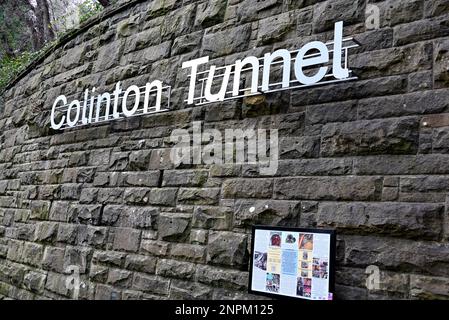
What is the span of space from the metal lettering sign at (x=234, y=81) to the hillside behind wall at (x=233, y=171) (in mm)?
87

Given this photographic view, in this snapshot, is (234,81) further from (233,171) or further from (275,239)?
(275,239)

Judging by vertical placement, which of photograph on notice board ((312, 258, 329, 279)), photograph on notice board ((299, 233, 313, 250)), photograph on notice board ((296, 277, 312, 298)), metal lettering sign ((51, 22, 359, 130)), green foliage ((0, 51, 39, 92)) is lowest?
photograph on notice board ((296, 277, 312, 298))

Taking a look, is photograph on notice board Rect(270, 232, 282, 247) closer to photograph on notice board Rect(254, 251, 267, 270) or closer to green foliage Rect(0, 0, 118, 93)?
photograph on notice board Rect(254, 251, 267, 270)

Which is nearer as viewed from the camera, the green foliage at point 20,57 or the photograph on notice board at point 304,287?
the photograph on notice board at point 304,287

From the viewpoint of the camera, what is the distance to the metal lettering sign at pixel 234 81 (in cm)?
285

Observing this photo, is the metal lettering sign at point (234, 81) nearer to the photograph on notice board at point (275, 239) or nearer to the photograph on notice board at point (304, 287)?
the photograph on notice board at point (275, 239)

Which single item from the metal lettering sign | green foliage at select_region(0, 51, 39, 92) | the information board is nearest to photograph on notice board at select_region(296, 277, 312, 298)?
the information board

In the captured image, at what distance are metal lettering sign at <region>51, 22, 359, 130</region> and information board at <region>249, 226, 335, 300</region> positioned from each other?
101 centimetres

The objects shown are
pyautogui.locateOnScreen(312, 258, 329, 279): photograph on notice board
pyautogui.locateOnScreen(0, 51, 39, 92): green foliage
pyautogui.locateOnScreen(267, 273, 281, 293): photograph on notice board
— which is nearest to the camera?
pyautogui.locateOnScreen(312, 258, 329, 279): photograph on notice board

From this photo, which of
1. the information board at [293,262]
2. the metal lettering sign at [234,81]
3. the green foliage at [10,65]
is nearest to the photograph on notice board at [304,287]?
the information board at [293,262]

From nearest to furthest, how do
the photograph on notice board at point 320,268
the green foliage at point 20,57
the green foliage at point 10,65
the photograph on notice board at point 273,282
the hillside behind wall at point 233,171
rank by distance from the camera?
the hillside behind wall at point 233,171, the photograph on notice board at point 320,268, the photograph on notice board at point 273,282, the green foliage at point 20,57, the green foliage at point 10,65

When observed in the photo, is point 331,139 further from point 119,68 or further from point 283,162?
point 119,68

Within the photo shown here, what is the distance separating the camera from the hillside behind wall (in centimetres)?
248

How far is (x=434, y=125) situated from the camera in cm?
246
